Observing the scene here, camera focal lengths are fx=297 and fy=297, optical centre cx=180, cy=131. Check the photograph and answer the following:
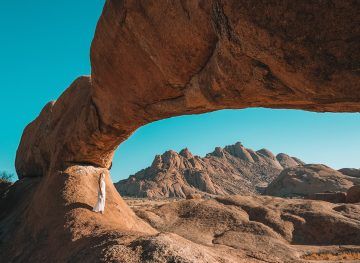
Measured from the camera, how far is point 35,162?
1830cm

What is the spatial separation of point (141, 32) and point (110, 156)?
31.0 feet

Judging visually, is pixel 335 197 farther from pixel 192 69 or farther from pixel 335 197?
pixel 192 69

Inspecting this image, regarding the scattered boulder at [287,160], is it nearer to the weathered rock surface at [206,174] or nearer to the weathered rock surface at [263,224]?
the weathered rock surface at [206,174]

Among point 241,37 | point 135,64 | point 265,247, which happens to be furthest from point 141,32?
point 265,247

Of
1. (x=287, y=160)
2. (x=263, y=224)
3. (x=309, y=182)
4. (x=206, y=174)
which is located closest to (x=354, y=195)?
(x=263, y=224)

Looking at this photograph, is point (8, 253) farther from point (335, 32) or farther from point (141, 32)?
point (335, 32)

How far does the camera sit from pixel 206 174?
8019 centimetres

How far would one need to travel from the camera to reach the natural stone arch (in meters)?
3.88

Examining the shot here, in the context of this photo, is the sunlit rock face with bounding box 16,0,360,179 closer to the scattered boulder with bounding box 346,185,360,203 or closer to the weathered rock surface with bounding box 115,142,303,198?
the scattered boulder with bounding box 346,185,360,203

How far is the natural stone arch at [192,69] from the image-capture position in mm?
3877

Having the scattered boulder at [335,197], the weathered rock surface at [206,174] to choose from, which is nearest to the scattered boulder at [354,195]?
the scattered boulder at [335,197]

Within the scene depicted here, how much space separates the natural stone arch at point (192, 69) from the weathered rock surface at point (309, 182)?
3970 centimetres

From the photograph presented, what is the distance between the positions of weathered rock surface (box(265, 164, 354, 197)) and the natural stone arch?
3970 cm

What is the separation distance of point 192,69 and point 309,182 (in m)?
47.1
